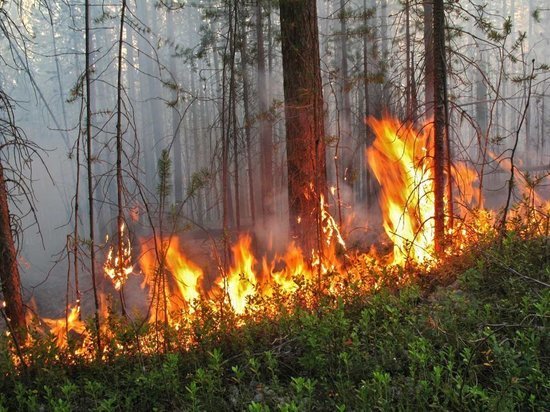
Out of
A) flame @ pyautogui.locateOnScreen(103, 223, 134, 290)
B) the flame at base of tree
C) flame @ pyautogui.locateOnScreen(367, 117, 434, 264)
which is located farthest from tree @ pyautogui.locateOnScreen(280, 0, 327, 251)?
flame @ pyautogui.locateOnScreen(103, 223, 134, 290)

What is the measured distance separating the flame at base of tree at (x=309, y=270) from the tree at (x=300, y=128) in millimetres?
466

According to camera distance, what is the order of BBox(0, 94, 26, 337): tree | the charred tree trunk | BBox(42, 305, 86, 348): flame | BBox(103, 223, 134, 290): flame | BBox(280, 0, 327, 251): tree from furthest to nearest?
1. BBox(280, 0, 327, 251): tree
2. the charred tree trunk
3. BBox(0, 94, 26, 337): tree
4. BBox(103, 223, 134, 290): flame
5. BBox(42, 305, 86, 348): flame

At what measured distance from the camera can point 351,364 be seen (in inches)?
126

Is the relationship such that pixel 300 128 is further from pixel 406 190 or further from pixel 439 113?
pixel 406 190

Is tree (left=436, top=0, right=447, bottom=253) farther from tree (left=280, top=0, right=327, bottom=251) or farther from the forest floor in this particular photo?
the forest floor

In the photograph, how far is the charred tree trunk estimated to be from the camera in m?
6.40

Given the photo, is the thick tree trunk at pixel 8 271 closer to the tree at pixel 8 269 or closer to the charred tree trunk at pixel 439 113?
→ the tree at pixel 8 269

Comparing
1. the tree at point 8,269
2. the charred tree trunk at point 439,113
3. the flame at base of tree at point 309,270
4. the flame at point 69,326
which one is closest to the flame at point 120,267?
the flame at base of tree at point 309,270

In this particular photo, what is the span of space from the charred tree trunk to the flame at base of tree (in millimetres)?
176

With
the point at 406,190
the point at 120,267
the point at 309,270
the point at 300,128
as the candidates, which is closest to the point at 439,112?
the point at 406,190

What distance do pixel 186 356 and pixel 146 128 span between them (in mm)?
36548

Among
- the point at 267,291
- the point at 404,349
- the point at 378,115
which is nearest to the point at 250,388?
the point at 404,349

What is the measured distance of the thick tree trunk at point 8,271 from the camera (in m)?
4.84

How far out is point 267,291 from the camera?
663cm
